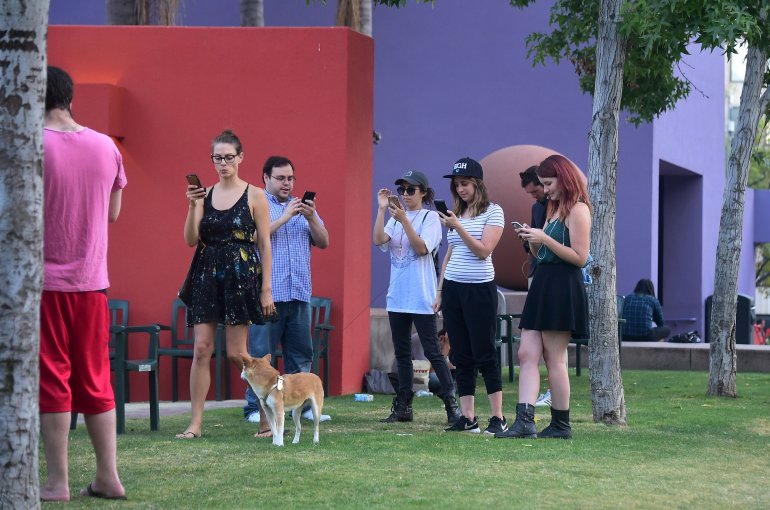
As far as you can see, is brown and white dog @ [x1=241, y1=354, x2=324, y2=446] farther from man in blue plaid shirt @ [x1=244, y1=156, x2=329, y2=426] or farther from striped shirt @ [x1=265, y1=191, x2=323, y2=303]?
striped shirt @ [x1=265, y1=191, x2=323, y2=303]

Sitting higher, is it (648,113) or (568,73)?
(568,73)

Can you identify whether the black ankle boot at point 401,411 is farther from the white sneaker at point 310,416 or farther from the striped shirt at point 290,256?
the striped shirt at point 290,256

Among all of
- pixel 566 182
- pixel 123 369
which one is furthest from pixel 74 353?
pixel 566 182

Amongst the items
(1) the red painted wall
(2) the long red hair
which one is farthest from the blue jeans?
(1) the red painted wall

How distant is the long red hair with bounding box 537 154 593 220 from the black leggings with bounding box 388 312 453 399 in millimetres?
1622

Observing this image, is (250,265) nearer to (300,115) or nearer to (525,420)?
(525,420)

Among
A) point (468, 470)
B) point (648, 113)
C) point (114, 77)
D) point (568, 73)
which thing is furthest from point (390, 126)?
point (468, 470)

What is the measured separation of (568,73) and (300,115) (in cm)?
1063

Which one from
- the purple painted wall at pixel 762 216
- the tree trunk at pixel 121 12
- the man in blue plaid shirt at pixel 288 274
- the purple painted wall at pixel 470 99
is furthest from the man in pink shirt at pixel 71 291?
the purple painted wall at pixel 762 216

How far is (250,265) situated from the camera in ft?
25.9

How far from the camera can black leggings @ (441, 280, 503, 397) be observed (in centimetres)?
826

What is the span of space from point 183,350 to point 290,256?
8.39 feet

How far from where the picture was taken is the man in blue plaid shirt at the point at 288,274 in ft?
29.8

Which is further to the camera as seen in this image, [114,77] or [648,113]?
[648,113]
